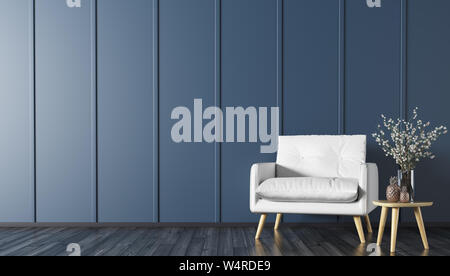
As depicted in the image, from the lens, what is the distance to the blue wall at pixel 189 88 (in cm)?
386

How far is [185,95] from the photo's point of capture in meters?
3.88

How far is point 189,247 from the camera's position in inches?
117

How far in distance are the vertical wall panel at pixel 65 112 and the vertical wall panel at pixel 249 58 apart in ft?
4.09

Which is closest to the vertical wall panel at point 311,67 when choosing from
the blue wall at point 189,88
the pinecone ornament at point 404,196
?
the blue wall at point 189,88

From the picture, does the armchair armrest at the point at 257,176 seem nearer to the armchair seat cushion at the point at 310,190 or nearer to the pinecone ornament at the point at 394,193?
the armchair seat cushion at the point at 310,190

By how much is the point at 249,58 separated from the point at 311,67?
58 cm

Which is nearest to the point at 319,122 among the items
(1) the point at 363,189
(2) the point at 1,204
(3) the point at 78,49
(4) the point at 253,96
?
(4) the point at 253,96

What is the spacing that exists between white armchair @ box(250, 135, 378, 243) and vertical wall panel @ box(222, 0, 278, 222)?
13.1 inches

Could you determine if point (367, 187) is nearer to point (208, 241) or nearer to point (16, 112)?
point (208, 241)

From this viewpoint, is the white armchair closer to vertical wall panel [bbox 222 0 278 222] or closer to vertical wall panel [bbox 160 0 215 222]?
vertical wall panel [bbox 222 0 278 222]

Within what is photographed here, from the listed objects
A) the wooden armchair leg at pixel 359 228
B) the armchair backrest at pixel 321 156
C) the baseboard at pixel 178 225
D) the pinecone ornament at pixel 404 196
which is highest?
the armchair backrest at pixel 321 156

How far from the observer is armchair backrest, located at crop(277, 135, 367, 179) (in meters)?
3.52

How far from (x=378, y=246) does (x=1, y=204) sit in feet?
10.7

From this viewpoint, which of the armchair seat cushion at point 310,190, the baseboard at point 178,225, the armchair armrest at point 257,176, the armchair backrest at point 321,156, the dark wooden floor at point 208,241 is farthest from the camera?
the baseboard at point 178,225
